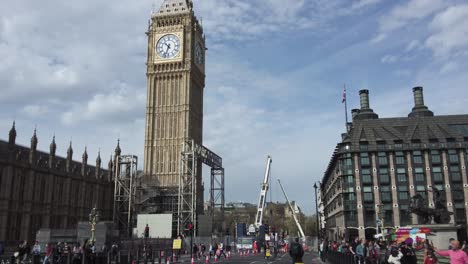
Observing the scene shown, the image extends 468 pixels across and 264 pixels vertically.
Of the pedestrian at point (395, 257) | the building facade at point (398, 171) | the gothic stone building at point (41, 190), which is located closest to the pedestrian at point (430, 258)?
the pedestrian at point (395, 257)

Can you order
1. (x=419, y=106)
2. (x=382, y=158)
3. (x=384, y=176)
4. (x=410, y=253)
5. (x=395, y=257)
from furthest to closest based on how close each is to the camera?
(x=419, y=106)
(x=382, y=158)
(x=384, y=176)
(x=395, y=257)
(x=410, y=253)

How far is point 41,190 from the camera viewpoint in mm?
66562

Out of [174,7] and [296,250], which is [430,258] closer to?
[296,250]

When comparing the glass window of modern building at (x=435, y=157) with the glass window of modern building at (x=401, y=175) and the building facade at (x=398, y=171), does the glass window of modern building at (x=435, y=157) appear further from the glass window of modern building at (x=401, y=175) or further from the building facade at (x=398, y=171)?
the glass window of modern building at (x=401, y=175)

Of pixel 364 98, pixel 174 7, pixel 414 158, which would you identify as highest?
pixel 174 7

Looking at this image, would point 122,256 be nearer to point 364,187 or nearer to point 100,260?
point 100,260

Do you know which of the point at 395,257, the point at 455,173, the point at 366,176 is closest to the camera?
the point at 395,257

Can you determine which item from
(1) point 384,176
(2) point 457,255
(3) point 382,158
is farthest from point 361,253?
(3) point 382,158

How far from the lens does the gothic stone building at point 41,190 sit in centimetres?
5959

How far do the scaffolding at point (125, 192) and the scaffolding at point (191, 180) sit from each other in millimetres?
8734

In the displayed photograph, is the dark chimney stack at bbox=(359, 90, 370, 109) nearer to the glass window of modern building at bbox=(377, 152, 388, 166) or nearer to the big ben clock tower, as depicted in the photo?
the glass window of modern building at bbox=(377, 152, 388, 166)

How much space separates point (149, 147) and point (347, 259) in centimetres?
6592

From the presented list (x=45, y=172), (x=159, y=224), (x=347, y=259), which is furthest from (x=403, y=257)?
(x=45, y=172)

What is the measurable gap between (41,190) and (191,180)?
949 inches
